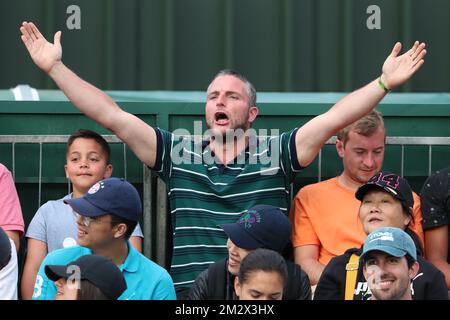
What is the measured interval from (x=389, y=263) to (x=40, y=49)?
86.2 inches

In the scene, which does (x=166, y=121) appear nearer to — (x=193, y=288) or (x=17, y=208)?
(x=17, y=208)

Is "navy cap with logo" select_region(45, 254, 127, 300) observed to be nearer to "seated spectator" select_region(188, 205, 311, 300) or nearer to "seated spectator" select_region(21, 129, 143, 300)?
"seated spectator" select_region(188, 205, 311, 300)

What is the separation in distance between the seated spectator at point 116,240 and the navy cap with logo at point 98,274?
461mm

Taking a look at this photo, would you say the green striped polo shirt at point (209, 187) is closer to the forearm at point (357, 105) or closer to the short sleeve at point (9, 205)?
the forearm at point (357, 105)

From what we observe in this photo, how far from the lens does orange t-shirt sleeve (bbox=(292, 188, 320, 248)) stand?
589cm

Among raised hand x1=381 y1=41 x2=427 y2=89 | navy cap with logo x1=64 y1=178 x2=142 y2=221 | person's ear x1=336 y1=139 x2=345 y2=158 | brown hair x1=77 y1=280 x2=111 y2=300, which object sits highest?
raised hand x1=381 y1=41 x2=427 y2=89

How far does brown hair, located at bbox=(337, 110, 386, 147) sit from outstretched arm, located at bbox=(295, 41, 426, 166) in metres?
0.24

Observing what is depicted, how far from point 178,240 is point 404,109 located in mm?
→ 1652

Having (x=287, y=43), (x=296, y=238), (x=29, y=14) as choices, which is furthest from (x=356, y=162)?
(x=29, y=14)

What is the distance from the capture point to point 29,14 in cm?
777

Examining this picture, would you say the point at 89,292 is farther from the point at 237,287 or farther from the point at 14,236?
the point at 14,236

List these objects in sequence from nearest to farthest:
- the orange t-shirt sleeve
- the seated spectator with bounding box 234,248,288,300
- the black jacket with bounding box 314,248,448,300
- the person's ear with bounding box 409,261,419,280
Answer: the seated spectator with bounding box 234,248,288,300
the person's ear with bounding box 409,261,419,280
the black jacket with bounding box 314,248,448,300
the orange t-shirt sleeve

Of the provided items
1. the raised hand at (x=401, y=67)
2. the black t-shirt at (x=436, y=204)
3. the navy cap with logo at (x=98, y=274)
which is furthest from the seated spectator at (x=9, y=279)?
the black t-shirt at (x=436, y=204)

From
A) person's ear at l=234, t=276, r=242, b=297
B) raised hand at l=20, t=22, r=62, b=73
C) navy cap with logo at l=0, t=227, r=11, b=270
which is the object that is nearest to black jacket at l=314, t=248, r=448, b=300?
person's ear at l=234, t=276, r=242, b=297
